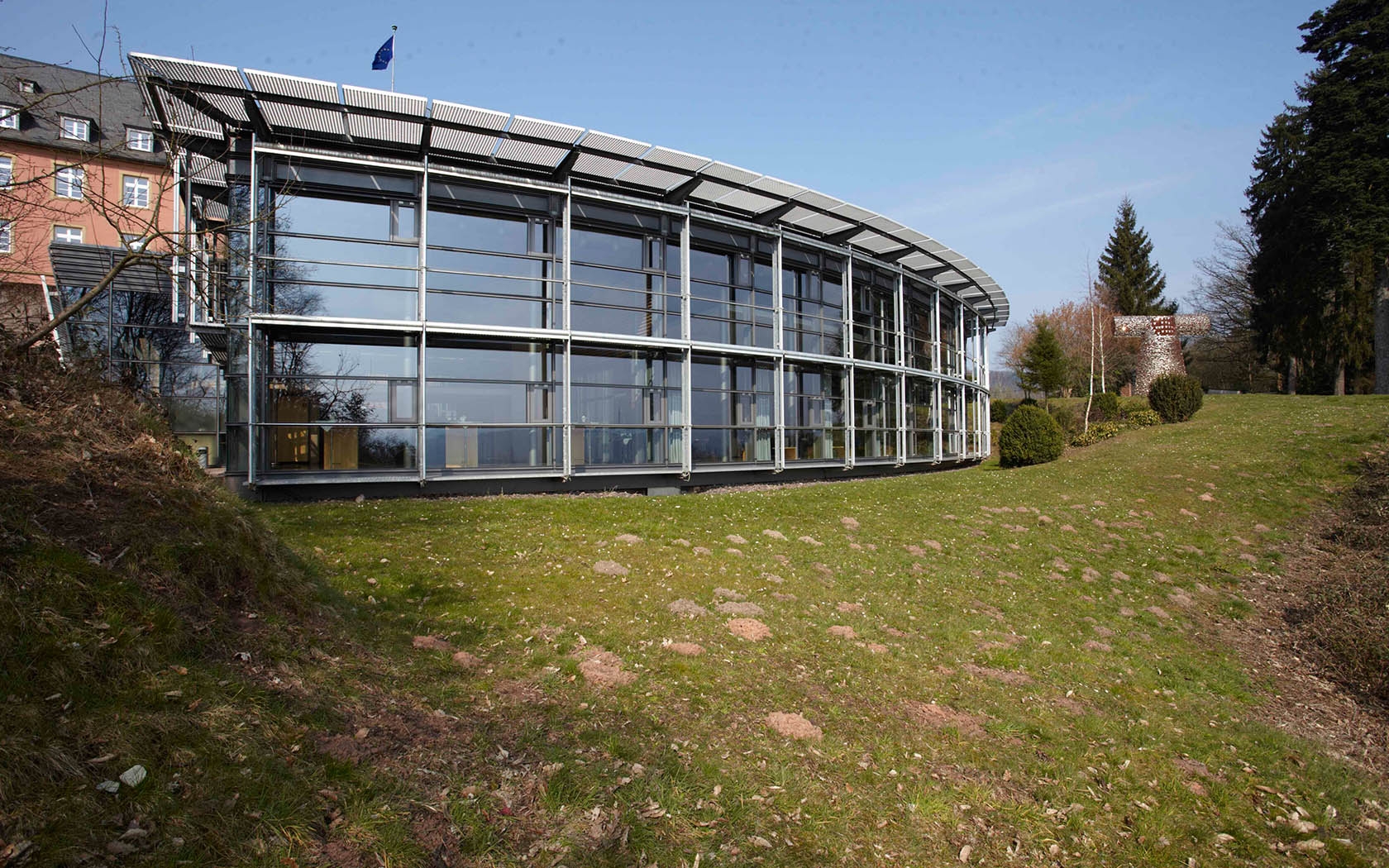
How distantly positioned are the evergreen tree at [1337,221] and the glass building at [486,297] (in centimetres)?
2800

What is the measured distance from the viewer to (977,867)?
453 cm

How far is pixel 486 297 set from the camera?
14977mm

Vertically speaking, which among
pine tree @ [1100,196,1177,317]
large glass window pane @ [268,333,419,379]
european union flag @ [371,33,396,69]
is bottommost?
large glass window pane @ [268,333,419,379]

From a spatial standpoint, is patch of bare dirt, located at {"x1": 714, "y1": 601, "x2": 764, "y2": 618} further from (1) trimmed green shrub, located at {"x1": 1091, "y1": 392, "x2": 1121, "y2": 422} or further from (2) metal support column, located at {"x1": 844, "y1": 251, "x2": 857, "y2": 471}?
(1) trimmed green shrub, located at {"x1": 1091, "y1": 392, "x2": 1121, "y2": 422}

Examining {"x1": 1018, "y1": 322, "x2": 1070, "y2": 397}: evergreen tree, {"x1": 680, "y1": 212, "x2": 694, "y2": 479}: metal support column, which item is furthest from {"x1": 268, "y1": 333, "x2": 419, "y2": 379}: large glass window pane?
{"x1": 1018, "y1": 322, "x2": 1070, "y2": 397}: evergreen tree

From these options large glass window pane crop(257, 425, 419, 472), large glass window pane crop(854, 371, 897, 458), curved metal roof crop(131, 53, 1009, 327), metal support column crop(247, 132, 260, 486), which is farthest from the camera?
large glass window pane crop(854, 371, 897, 458)

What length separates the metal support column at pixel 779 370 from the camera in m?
18.1

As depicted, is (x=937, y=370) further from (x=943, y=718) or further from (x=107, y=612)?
(x=107, y=612)

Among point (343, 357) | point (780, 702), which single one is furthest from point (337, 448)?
point (780, 702)

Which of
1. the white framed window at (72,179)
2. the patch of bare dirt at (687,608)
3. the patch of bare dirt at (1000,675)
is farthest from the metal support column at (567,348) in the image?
the patch of bare dirt at (1000,675)

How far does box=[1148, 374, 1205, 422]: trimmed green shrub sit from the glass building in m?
18.5

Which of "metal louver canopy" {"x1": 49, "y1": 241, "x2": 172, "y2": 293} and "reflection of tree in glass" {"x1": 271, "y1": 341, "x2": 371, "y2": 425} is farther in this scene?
"metal louver canopy" {"x1": 49, "y1": 241, "x2": 172, "y2": 293}

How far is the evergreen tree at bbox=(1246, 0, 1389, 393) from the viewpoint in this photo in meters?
30.4

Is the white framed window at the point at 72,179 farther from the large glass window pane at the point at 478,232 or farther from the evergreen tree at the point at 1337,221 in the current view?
the evergreen tree at the point at 1337,221
